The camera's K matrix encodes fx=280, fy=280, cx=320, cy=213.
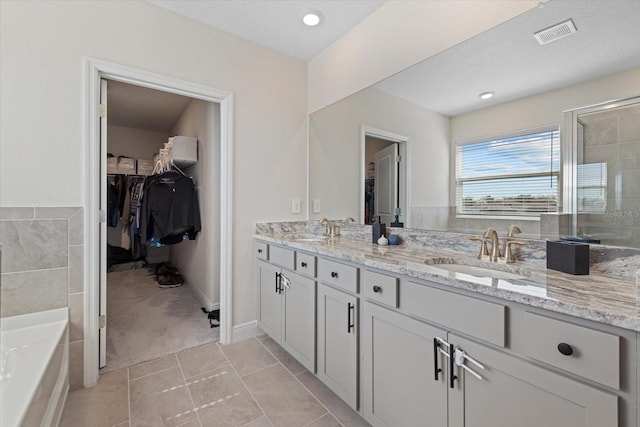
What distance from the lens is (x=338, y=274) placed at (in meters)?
1.56

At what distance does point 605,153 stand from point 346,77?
1.80 metres

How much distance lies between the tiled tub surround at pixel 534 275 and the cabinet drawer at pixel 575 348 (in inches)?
1.8

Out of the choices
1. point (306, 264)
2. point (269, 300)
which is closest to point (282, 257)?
point (306, 264)

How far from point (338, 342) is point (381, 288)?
48 cm

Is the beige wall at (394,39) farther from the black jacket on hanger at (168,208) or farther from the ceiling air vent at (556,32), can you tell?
the black jacket on hanger at (168,208)

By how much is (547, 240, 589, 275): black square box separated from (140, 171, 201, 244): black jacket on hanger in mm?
3302

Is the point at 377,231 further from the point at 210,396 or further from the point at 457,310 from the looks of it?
the point at 210,396

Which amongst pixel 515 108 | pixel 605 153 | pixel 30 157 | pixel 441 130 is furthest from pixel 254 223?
pixel 605 153

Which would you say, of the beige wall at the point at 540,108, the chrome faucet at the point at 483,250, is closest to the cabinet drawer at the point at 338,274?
the chrome faucet at the point at 483,250

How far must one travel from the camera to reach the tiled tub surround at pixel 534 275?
761 mm

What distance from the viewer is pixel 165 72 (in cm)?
206

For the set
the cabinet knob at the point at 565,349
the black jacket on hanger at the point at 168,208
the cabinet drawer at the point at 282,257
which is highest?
the black jacket on hanger at the point at 168,208

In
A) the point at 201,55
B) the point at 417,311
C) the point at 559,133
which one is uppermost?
the point at 201,55

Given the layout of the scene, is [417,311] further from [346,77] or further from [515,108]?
[346,77]
